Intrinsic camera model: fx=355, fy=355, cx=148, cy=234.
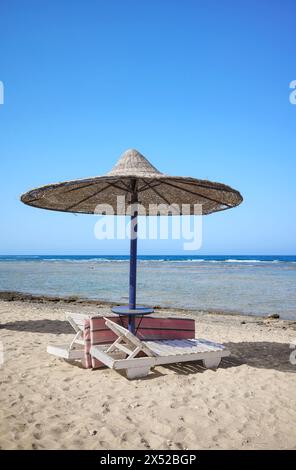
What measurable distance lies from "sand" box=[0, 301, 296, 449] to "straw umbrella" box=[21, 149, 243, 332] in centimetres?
110

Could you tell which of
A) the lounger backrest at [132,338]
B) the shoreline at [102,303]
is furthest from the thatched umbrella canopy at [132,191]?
the shoreline at [102,303]

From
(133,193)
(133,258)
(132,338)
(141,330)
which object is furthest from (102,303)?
(132,338)

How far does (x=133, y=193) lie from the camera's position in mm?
5754

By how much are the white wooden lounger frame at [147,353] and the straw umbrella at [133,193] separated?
0.38m

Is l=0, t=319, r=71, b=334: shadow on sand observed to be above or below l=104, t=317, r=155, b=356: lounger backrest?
below

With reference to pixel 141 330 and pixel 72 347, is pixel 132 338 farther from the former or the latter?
pixel 72 347

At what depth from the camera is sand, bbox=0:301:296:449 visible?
321cm

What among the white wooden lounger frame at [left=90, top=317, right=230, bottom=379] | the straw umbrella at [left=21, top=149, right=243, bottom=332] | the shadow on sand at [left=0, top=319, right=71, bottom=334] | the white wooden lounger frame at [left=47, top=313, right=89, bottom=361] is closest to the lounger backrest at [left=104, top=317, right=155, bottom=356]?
the white wooden lounger frame at [left=90, top=317, right=230, bottom=379]

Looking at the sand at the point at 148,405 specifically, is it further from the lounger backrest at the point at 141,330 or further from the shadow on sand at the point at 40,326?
the shadow on sand at the point at 40,326

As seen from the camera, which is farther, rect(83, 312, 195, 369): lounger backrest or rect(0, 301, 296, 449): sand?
rect(83, 312, 195, 369): lounger backrest

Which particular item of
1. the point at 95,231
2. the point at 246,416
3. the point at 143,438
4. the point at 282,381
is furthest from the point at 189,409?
the point at 95,231

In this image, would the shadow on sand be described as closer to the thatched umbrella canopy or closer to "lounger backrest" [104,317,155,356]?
the thatched umbrella canopy
